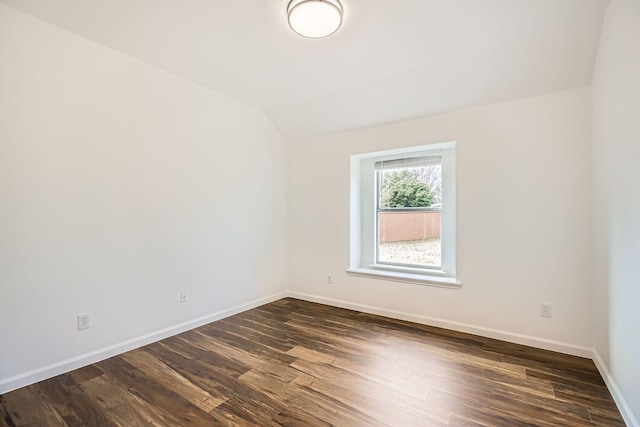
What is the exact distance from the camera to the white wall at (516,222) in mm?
2438

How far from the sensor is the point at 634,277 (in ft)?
5.15

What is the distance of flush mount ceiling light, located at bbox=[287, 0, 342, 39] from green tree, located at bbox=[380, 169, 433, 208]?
1997mm

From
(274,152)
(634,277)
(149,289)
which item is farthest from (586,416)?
(274,152)

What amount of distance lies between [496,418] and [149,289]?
111 inches

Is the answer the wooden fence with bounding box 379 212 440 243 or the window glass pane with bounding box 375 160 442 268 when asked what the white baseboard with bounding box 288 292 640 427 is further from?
the wooden fence with bounding box 379 212 440 243

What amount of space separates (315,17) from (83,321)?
2851 mm

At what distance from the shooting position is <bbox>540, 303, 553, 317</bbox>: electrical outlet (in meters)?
2.54

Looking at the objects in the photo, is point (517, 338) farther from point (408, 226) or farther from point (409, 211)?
point (409, 211)

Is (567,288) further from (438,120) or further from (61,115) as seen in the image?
(61,115)

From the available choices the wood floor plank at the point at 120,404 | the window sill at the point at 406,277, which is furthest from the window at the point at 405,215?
the wood floor plank at the point at 120,404

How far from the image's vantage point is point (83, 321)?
2.28 m

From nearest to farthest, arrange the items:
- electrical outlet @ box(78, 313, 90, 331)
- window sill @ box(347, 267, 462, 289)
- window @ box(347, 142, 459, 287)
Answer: electrical outlet @ box(78, 313, 90, 331), window sill @ box(347, 267, 462, 289), window @ box(347, 142, 459, 287)

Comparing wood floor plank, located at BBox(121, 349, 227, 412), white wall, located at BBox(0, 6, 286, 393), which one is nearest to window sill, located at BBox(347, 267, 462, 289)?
white wall, located at BBox(0, 6, 286, 393)

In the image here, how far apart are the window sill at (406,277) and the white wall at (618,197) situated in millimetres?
1124
